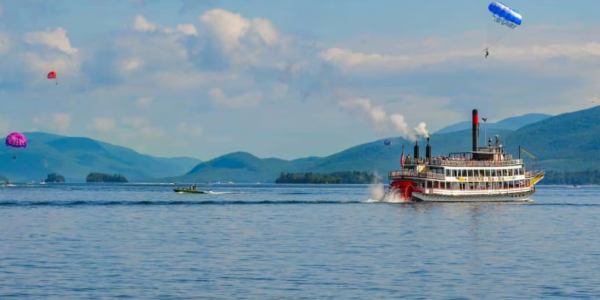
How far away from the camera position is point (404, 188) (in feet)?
582

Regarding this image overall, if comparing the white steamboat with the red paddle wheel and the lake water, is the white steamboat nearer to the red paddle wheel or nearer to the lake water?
the red paddle wheel

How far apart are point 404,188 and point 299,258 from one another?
100m

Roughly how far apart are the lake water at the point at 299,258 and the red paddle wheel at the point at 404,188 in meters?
41.4

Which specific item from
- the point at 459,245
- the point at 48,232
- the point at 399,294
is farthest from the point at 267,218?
the point at 399,294

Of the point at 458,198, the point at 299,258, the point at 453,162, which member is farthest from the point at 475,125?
the point at 299,258

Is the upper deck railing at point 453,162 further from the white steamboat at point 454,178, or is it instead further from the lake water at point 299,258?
the lake water at point 299,258

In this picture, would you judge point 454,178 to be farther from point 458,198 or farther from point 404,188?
point 404,188

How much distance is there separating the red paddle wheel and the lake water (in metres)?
41.4

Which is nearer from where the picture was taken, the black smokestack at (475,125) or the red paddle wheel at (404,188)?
the red paddle wheel at (404,188)

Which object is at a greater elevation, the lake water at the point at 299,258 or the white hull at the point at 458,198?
the white hull at the point at 458,198

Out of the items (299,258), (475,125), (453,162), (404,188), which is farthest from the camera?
(475,125)

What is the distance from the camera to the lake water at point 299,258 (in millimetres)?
61219

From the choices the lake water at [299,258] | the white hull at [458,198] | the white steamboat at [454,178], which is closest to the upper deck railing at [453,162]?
the white steamboat at [454,178]

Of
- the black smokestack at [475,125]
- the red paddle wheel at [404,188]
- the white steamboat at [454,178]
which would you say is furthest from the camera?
the black smokestack at [475,125]
